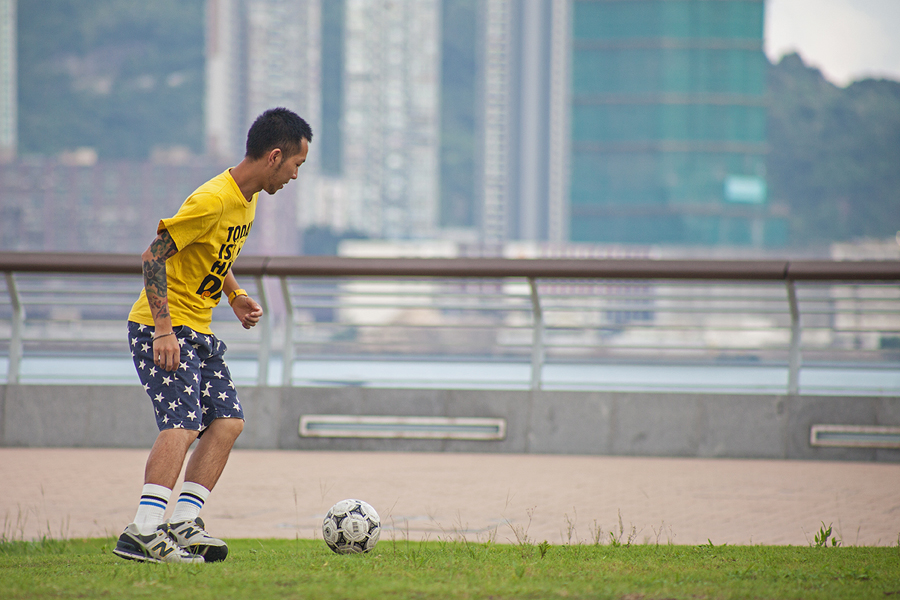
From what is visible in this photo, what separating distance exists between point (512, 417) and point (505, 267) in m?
1.18

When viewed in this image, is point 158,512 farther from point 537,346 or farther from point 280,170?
point 537,346

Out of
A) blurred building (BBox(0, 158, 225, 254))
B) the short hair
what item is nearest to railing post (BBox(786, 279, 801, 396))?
the short hair

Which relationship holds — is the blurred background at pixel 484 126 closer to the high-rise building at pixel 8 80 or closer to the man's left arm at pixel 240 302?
the high-rise building at pixel 8 80

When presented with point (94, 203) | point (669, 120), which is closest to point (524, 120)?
point (669, 120)

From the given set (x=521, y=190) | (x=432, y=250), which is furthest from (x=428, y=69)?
(x=432, y=250)

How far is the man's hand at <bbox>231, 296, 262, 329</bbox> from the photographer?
4.41m

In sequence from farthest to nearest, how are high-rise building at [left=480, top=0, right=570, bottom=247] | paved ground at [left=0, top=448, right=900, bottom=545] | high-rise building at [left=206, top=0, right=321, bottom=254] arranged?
high-rise building at [left=206, top=0, right=321, bottom=254] < high-rise building at [left=480, top=0, right=570, bottom=247] < paved ground at [left=0, top=448, right=900, bottom=545]

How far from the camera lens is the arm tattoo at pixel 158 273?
3844 mm

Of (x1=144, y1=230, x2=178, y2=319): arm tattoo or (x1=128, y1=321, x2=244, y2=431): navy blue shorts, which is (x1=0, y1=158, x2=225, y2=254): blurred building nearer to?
(x1=128, y1=321, x2=244, y2=431): navy blue shorts

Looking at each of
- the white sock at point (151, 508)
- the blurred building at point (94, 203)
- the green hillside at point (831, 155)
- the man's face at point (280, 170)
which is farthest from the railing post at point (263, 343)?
the green hillside at point (831, 155)

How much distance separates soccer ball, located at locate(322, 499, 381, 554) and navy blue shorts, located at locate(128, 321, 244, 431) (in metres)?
0.61

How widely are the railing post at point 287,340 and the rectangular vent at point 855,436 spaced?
13.4ft

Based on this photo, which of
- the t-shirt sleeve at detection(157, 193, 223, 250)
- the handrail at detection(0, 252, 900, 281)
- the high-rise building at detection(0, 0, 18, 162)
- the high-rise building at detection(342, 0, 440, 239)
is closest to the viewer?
the t-shirt sleeve at detection(157, 193, 223, 250)

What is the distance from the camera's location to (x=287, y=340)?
26.2ft
